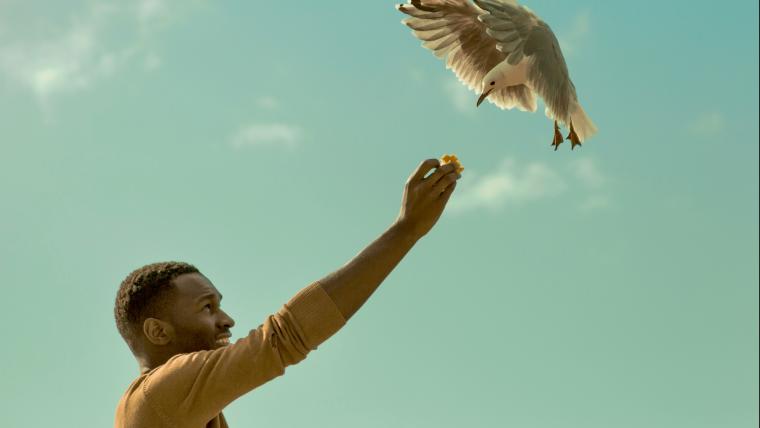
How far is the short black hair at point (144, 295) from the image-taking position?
128 inches

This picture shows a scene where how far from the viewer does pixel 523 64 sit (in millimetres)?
5465

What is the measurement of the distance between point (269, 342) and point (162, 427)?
0.49 meters

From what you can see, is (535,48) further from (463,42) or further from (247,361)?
(247,361)

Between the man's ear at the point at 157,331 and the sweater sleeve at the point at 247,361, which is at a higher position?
the man's ear at the point at 157,331

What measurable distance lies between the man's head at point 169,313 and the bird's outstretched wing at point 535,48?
2585 millimetres

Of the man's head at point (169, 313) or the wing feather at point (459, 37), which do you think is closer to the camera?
the man's head at point (169, 313)

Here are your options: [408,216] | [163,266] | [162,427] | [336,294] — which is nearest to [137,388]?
[162,427]

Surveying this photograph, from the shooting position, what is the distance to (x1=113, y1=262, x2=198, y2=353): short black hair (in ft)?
10.7

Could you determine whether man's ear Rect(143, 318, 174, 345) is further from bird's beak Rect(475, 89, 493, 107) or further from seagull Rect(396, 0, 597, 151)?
bird's beak Rect(475, 89, 493, 107)

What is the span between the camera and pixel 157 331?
10.6 feet

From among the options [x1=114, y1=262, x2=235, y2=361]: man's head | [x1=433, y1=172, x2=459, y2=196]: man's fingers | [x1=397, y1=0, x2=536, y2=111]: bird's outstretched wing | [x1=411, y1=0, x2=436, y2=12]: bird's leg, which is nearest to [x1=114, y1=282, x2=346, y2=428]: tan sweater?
[x1=114, y1=262, x2=235, y2=361]: man's head

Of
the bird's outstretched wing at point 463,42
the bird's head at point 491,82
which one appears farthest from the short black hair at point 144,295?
the bird's head at point 491,82

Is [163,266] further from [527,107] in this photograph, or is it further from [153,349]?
[527,107]

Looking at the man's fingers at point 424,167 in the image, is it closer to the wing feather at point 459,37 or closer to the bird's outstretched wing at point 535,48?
the bird's outstretched wing at point 535,48
